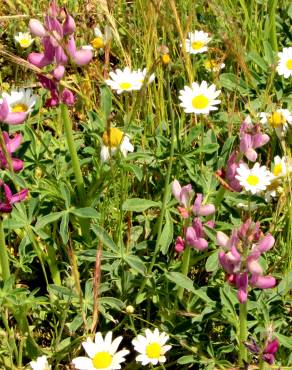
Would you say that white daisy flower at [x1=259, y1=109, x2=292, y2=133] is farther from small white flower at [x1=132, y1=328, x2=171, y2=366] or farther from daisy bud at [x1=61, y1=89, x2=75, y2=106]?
small white flower at [x1=132, y1=328, x2=171, y2=366]

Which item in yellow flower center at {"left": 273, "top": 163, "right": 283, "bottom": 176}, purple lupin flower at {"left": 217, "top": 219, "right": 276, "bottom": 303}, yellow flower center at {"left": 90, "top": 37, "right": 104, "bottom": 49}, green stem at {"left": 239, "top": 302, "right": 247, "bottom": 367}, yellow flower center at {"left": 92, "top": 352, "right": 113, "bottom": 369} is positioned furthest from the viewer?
Result: yellow flower center at {"left": 90, "top": 37, "right": 104, "bottom": 49}

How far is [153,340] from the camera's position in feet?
6.67

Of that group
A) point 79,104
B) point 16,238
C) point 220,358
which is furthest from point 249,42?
point 220,358

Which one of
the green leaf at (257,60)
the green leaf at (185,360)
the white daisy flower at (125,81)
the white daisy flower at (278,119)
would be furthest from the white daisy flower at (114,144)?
the green leaf at (257,60)

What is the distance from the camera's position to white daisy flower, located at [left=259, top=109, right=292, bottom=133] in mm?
2553

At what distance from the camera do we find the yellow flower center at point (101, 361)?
1923mm

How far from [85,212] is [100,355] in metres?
0.45

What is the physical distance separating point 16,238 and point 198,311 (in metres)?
0.79

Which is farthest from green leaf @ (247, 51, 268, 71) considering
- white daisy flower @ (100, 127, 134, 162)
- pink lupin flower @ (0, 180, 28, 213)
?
pink lupin flower @ (0, 180, 28, 213)

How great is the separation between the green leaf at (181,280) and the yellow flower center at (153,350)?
0.60 ft

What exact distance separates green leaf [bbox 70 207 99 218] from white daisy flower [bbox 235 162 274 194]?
0.44 meters

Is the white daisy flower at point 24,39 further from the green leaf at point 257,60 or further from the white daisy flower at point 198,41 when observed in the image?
the green leaf at point 257,60

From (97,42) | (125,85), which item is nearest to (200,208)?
(125,85)

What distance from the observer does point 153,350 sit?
6.61 feet
